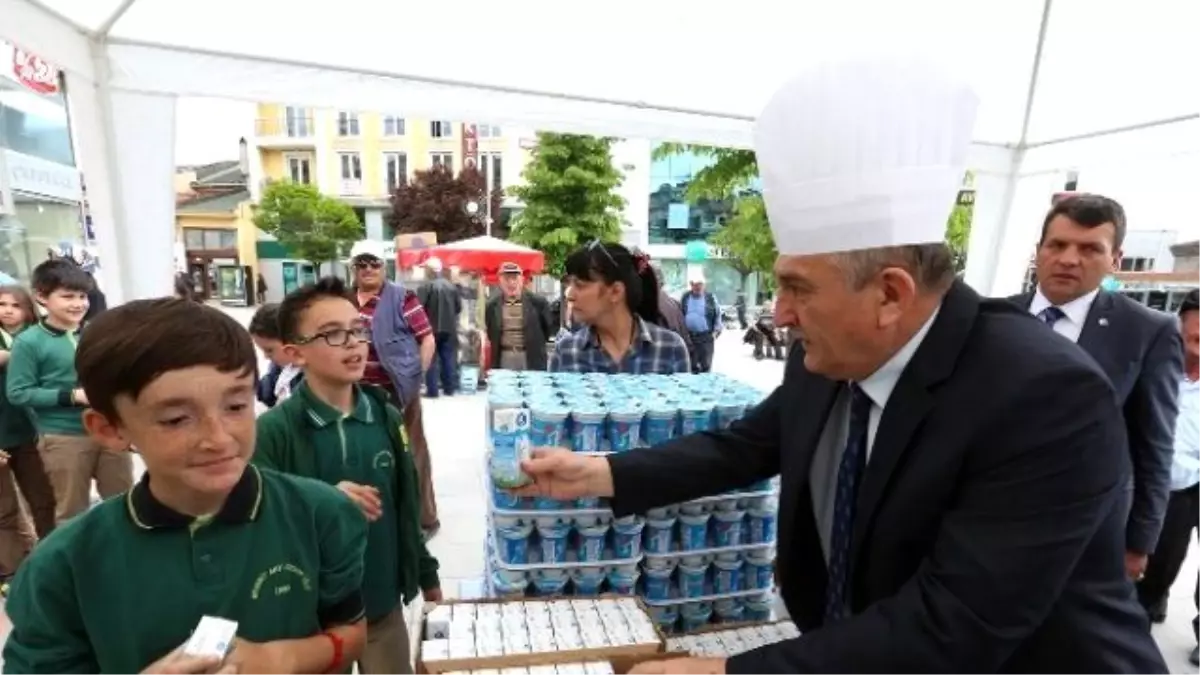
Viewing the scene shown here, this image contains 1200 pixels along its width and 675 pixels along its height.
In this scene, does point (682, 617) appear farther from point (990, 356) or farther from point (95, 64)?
point (95, 64)

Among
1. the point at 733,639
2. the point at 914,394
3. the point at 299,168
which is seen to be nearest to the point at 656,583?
the point at 733,639

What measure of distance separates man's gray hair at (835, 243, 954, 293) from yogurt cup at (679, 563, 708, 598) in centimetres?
112

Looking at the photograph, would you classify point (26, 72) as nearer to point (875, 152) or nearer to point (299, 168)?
point (875, 152)

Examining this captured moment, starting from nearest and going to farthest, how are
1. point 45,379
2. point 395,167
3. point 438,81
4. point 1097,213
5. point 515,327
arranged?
1. point 1097,213
2. point 45,379
3. point 438,81
4. point 515,327
5. point 395,167

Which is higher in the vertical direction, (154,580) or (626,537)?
(154,580)

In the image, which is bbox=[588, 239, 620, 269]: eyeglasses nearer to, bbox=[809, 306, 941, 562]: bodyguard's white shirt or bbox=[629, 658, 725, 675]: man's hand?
bbox=[809, 306, 941, 562]: bodyguard's white shirt

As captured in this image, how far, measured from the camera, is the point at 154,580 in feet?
3.43

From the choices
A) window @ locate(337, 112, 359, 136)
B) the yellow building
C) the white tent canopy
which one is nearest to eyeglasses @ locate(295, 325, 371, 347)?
the white tent canopy

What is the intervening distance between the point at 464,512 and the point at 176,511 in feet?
12.8

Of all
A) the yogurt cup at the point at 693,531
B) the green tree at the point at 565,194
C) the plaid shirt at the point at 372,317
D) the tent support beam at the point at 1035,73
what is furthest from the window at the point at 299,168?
the yogurt cup at the point at 693,531

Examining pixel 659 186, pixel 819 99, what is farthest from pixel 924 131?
pixel 659 186

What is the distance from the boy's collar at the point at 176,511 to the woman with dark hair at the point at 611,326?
176 centimetres

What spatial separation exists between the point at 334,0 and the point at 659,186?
3239cm

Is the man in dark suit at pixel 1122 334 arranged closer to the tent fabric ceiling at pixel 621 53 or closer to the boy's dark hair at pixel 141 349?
the tent fabric ceiling at pixel 621 53
